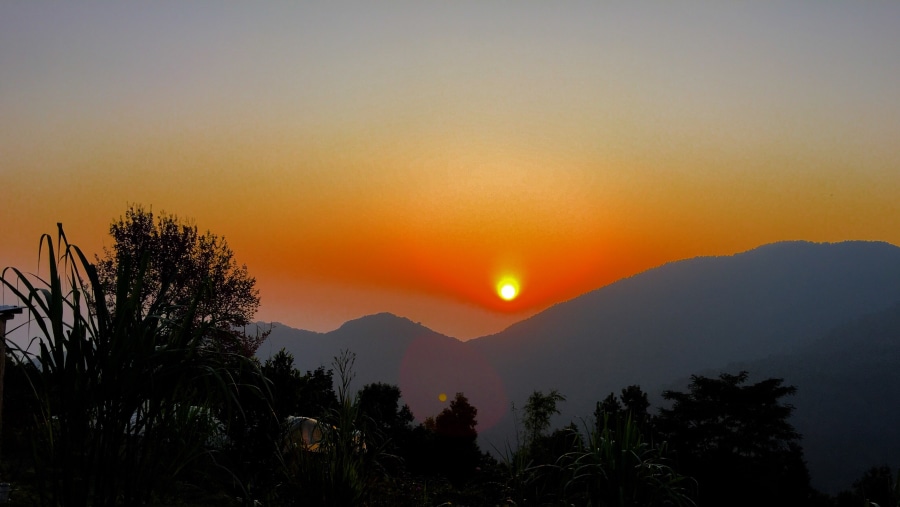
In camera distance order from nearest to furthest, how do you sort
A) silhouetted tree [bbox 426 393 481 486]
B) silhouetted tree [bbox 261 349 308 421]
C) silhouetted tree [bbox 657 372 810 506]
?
silhouetted tree [bbox 261 349 308 421] → silhouetted tree [bbox 657 372 810 506] → silhouetted tree [bbox 426 393 481 486]

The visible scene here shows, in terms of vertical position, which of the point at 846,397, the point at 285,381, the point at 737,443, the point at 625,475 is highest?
the point at 846,397

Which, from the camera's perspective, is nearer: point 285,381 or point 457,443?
→ point 285,381

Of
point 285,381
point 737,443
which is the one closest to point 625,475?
point 285,381

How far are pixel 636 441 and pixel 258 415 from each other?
280 inches

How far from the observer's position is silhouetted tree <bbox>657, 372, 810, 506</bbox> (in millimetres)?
34125

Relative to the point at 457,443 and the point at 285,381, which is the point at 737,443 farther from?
the point at 285,381

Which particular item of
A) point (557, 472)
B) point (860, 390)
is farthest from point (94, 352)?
point (860, 390)

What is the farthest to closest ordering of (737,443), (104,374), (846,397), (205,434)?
(846,397)
(737,443)
(205,434)
(104,374)

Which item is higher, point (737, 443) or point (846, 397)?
point (846, 397)

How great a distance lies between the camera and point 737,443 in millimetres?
42938

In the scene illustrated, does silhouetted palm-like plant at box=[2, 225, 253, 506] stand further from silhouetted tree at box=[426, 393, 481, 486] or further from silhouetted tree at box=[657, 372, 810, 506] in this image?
silhouetted tree at box=[657, 372, 810, 506]

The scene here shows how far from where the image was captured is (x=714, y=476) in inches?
1377

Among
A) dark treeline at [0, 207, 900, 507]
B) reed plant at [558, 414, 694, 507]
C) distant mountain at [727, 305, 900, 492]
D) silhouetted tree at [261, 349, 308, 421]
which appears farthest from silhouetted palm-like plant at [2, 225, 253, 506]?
distant mountain at [727, 305, 900, 492]

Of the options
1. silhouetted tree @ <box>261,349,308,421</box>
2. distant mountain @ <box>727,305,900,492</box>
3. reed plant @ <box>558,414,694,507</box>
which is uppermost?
distant mountain @ <box>727,305,900,492</box>
